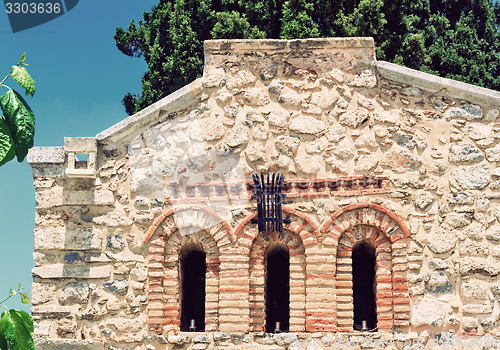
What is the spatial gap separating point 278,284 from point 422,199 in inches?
81.1

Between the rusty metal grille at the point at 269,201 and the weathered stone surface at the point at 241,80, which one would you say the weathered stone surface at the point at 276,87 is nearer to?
the weathered stone surface at the point at 241,80

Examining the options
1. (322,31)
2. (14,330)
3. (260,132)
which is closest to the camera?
(14,330)

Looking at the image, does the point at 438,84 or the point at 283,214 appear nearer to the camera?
the point at 283,214

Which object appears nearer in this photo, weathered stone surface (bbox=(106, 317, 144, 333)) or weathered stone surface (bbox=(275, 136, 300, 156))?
weathered stone surface (bbox=(106, 317, 144, 333))

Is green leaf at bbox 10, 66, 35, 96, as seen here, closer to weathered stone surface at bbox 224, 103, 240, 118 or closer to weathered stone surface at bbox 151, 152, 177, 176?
weathered stone surface at bbox 151, 152, 177, 176

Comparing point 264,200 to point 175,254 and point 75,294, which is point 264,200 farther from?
point 75,294

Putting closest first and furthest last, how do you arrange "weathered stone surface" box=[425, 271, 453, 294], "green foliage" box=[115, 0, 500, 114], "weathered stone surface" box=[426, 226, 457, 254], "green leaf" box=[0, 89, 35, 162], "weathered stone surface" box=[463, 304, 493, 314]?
1. "green leaf" box=[0, 89, 35, 162]
2. "weathered stone surface" box=[463, 304, 493, 314]
3. "weathered stone surface" box=[425, 271, 453, 294]
4. "weathered stone surface" box=[426, 226, 457, 254]
5. "green foliage" box=[115, 0, 500, 114]

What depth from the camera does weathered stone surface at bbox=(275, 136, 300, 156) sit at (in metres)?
10.7

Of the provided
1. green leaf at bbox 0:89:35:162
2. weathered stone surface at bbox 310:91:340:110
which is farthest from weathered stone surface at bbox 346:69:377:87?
green leaf at bbox 0:89:35:162

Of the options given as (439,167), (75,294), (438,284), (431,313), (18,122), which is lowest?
(431,313)

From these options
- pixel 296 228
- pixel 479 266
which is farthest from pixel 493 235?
pixel 296 228

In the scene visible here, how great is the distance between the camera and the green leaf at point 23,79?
23.1ft

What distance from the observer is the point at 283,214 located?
34.6 feet

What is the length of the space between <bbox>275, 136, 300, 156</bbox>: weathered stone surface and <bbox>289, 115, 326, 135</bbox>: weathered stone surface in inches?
5.0
